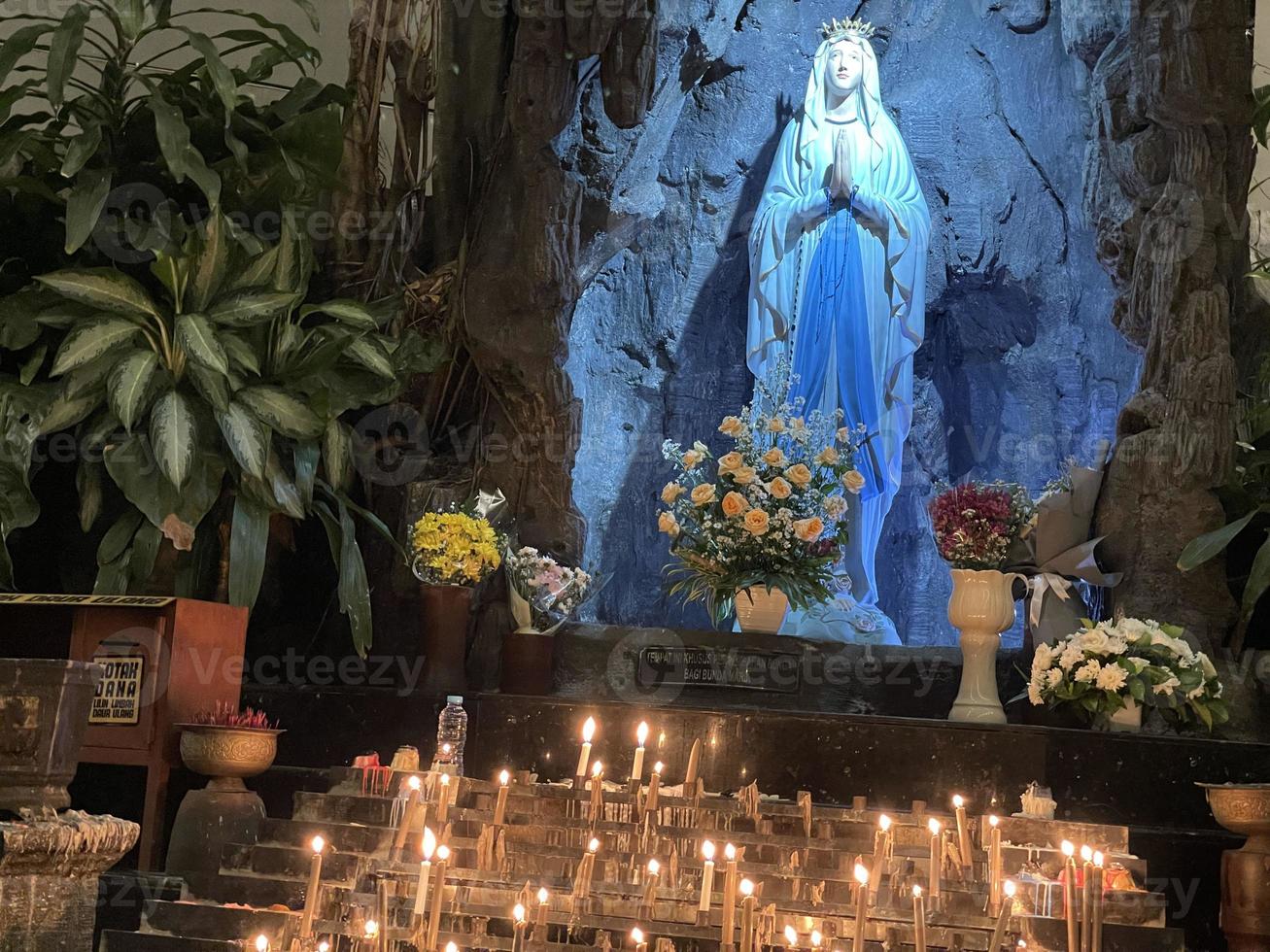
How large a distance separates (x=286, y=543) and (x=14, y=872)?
3762 millimetres

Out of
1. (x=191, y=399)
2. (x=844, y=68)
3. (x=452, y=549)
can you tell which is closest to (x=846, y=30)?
(x=844, y=68)

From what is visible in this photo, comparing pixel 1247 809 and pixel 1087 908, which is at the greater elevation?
pixel 1247 809

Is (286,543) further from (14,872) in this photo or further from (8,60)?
(14,872)

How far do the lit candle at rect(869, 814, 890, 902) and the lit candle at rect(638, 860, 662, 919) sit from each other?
0.57 meters

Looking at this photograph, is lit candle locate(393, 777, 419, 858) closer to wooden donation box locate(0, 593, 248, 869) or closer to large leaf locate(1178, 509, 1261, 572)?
wooden donation box locate(0, 593, 248, 869)

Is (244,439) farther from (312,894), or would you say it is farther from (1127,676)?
(1127,676)

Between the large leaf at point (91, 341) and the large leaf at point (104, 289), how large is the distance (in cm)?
6

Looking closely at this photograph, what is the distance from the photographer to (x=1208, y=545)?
635cm

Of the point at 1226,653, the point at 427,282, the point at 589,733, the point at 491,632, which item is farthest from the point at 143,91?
the point at 1226,653

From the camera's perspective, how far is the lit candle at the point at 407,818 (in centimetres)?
480

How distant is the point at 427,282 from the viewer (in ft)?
25.2

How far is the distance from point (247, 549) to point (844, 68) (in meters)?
4.25

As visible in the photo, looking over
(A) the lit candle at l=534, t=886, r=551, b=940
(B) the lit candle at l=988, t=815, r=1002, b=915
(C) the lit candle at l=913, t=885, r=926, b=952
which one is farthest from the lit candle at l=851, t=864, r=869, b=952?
(A) the lit candle at l=534, t=886, r=551, b=940

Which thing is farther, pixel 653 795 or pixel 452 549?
pixel 452 549
